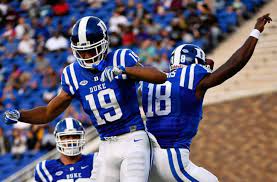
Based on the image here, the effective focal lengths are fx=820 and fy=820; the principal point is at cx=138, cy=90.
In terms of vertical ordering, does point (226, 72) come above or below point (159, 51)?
above

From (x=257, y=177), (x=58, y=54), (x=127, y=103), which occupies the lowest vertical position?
(x=257, y=177)

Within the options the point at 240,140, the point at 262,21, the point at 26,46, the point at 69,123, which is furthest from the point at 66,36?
the point at 262,21

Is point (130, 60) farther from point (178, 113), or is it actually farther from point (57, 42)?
point (57, 42)

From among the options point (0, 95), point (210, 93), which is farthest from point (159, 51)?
point (0, 95)

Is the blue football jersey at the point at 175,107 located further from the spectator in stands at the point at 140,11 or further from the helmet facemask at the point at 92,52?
the spectator in stands at the point at 140,11

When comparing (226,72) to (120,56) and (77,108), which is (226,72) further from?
(77,108)

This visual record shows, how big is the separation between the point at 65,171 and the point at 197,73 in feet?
5.95

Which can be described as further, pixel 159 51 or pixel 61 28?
pixel 61 28

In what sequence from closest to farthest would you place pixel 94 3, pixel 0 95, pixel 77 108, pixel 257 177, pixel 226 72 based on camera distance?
pixel 226 72, pixel 257 177, pixel 77 108, pixel 0 95, pixel 94 3

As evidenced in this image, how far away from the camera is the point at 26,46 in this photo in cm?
1669

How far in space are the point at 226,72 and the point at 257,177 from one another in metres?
6.95

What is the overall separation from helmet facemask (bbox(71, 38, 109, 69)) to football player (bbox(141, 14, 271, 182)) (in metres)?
0.66

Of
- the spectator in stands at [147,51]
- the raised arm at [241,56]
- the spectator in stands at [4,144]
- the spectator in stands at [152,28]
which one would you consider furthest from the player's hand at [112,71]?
the spectator in stands at [152,28]

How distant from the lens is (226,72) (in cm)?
601
